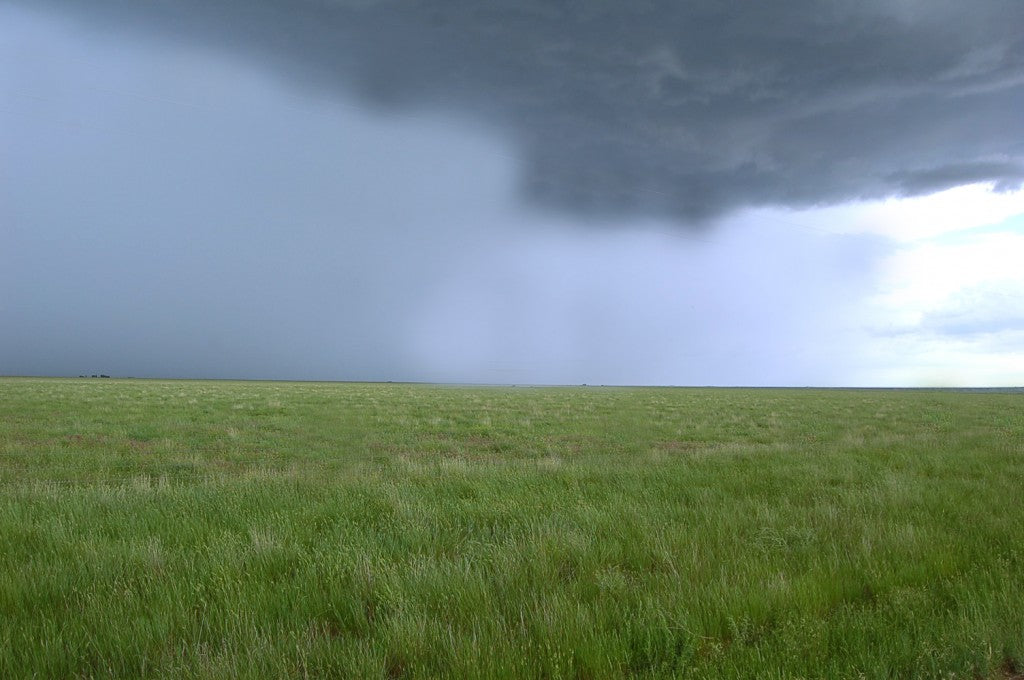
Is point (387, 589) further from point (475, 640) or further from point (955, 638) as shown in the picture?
point (955, 638)

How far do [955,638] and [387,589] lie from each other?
3.97 m

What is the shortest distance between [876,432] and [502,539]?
21348 millimetres

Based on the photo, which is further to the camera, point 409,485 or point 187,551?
point 409,485

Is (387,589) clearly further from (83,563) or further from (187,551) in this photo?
(83,563)

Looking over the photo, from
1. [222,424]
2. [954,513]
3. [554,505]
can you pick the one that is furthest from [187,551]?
[222,424]

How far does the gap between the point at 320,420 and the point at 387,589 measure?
20477 millimetres

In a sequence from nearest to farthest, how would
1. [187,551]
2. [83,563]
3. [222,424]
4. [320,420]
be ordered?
[83,563]
[187,551]
[222,424]
[320,420]

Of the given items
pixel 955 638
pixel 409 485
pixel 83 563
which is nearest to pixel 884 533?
pixel 955 638

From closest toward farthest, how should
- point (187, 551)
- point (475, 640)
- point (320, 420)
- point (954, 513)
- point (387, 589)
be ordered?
point (475, 640)
point (387, 589)
point (187, 551)
point (954, 513)
point (320, 420)

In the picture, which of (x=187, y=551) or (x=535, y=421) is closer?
(x=187, y=551)

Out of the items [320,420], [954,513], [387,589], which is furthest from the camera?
[320,420]

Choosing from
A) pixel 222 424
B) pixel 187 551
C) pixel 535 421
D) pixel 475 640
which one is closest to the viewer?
pixel 475 640

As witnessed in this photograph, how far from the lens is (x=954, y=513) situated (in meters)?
7.11

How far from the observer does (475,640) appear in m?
3.62
